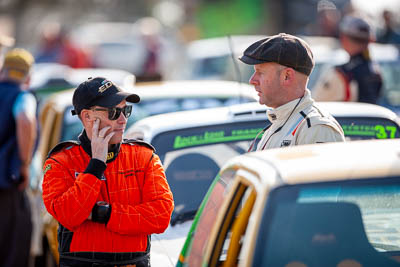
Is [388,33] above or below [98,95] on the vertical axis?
below

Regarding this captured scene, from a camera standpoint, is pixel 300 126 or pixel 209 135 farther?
pixel 209 135

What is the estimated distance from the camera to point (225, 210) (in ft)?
11.2

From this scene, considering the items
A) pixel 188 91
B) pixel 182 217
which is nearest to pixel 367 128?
pixel 182 217

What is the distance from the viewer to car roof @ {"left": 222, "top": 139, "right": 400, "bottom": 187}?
307 centimetres

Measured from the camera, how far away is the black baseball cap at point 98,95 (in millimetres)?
4082

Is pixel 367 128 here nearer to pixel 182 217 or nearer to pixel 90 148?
pixel 182 217

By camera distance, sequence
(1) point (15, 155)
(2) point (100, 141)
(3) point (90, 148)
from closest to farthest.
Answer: (2) point (100, 141) < (3) point (90, 148) < (1) point (15, 155)

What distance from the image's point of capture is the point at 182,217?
5.04 meters

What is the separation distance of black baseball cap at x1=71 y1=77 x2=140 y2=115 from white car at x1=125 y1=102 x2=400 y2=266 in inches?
47.0

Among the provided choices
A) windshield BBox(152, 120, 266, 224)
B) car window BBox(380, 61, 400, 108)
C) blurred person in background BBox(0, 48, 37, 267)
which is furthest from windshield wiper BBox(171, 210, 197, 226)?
car window BBox(380, 61, 400, 108)

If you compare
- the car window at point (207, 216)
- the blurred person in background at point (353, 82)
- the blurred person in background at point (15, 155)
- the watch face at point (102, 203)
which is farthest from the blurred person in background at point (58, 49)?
the car window at point (207, 216)

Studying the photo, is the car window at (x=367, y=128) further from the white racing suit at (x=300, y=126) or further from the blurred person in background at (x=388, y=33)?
the blurred person in background at (x=388, y=33)

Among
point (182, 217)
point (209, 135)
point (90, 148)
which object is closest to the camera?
point (90, 148)

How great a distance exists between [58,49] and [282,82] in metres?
14.9
